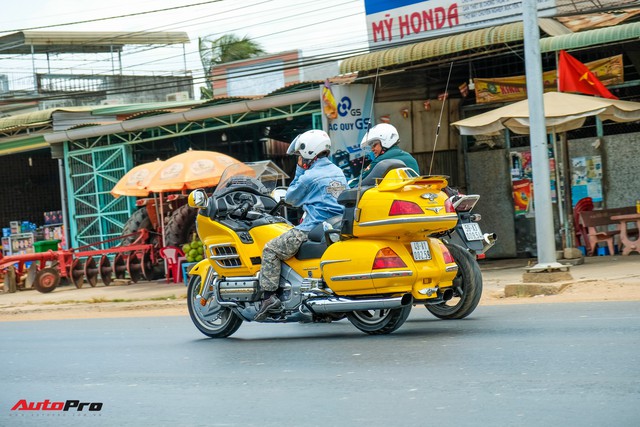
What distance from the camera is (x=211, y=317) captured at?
10.8 metres

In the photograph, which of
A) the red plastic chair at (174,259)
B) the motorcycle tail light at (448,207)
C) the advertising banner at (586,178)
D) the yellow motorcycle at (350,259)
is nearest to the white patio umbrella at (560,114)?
the advertising banner at (586,178)

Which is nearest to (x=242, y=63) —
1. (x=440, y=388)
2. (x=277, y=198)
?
(x=277, y=198)

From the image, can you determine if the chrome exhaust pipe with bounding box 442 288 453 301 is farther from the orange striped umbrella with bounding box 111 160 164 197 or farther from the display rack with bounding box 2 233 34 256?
the display rack with bounding box 2 233 34 256

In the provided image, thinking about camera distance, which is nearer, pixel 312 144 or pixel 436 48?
pixel 312 144

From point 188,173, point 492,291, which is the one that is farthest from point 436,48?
point 188,173

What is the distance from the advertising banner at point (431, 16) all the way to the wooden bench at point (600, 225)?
353 cm

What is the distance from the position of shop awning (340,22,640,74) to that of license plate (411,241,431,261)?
737 cm

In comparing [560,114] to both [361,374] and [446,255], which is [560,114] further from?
[361,374]

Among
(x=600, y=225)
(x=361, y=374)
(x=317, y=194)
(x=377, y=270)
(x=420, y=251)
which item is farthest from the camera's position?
(x=600, y=225)

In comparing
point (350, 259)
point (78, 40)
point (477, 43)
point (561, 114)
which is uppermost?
point (78, 40)

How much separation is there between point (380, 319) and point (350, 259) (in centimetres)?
73

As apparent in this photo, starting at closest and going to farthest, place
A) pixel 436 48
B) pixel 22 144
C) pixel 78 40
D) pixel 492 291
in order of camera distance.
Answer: pixel 492 291 < pixel 436 48 < pixel 22 144 < pixel 78 40

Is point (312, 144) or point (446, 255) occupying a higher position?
point (312, 144)

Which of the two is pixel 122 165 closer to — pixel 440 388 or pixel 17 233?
pixel 17 233
